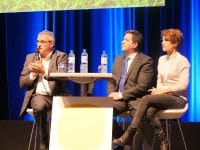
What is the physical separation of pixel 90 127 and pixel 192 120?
A: 109 inches

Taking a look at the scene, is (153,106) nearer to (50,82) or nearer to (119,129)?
(119,129)

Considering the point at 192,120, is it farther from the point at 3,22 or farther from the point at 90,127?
the point at 3,22

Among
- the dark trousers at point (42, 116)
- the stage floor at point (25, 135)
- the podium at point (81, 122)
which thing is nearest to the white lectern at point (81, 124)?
the podium at point (81, 122)

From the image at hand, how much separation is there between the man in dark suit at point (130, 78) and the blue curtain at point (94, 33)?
6.25ft

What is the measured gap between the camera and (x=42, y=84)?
405cm

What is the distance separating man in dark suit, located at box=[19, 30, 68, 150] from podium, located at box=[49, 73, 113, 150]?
278mm

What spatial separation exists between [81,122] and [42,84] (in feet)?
2.38

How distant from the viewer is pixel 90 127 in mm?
3523

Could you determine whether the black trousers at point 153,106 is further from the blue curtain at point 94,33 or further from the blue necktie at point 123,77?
the blue curtain at point 94,33

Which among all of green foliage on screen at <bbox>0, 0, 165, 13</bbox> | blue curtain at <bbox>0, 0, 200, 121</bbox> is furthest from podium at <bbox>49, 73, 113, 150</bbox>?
blue curtain at <bbox>0, 0, 200, 121</bbox>

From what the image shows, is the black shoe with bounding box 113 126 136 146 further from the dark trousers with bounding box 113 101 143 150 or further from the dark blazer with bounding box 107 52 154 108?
the dark blazer with bounding box 107 52 154 108

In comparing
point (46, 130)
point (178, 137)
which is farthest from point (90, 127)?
point (178, 137)

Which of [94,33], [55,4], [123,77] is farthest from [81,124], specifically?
[94,33]

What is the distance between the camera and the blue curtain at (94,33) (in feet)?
19.1
